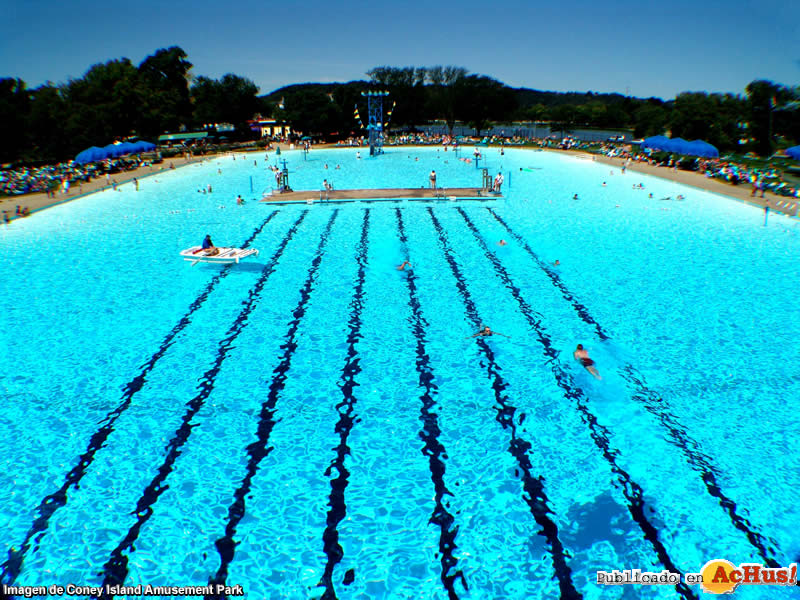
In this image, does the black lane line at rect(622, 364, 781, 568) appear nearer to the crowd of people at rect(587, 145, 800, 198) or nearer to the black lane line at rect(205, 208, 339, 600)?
the black lane line at rect(205, 208, 339, 600)

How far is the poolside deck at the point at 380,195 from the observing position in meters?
26.1

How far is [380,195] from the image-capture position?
86.2 feet

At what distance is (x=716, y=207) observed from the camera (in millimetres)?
23141

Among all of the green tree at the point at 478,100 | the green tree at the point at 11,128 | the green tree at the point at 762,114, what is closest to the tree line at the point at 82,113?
the green tree at the point at 11,128

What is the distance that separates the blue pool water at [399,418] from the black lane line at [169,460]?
42mm

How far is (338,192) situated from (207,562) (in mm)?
23640

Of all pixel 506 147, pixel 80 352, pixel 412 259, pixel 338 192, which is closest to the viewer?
pixel 80 352

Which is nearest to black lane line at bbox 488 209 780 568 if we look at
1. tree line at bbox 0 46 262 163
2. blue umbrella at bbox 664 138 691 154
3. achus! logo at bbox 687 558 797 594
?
achus! logo at bbox 687 558 797 594

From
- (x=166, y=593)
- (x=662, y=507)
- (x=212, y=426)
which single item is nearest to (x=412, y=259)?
(x=212, y=426)

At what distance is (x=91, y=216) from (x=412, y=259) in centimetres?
1697

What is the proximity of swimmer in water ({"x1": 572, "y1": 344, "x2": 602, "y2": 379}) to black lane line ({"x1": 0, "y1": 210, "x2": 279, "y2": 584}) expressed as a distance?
28.5 feet

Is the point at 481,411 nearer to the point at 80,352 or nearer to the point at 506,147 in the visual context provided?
the point at 80,352

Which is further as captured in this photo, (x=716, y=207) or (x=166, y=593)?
(x=716, y=207)

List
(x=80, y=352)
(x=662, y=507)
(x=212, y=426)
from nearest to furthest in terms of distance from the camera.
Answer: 1. (x=662, y=507)
2. (x=212, y=426)
3. (x=80, y=352)
